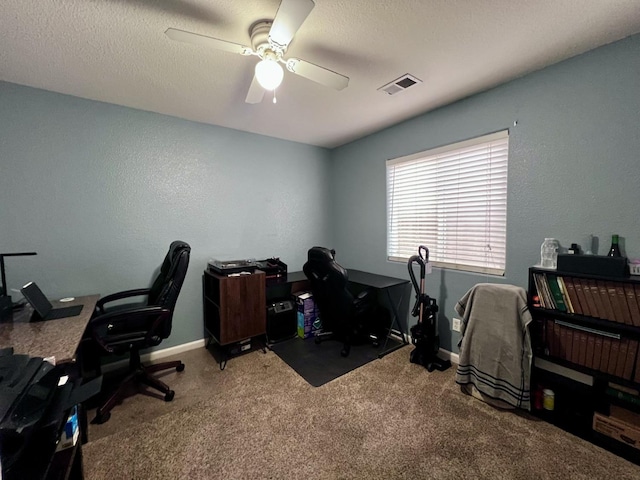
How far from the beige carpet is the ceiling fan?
2.20 meters

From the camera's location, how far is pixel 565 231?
1.88 meters

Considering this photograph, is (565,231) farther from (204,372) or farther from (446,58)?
(204,372)

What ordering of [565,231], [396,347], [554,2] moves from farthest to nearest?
A: [396,347], [565,231], [554,2]

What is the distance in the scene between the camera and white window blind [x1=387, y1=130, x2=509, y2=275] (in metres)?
2.27

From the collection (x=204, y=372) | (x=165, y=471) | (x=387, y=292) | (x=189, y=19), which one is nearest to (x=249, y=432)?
(x=165, y=471)

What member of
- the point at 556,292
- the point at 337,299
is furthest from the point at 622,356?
the point at 337,299

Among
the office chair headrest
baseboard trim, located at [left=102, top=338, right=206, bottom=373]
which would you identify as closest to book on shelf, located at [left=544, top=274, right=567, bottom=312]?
the office chair headrest

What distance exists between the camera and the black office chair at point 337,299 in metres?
2.59

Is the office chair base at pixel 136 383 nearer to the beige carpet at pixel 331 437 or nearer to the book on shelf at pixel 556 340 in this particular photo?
the beige carpet at pixel 331 437

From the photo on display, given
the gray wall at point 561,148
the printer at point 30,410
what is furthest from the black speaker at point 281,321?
the printer at point 30,410

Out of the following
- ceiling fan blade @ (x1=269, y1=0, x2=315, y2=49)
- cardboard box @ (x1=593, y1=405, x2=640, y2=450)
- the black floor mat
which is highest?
ceiling fan blade @ (x1=269, y1=0, x2=315, y2=49)

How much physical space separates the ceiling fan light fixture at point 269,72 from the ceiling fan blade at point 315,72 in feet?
0.30

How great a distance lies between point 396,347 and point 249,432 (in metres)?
1.74

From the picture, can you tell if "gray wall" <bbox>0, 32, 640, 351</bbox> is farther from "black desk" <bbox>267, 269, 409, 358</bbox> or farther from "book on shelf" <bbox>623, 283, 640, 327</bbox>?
"book on shelf" <bbox>623, 283, 640, 327</bbox>
